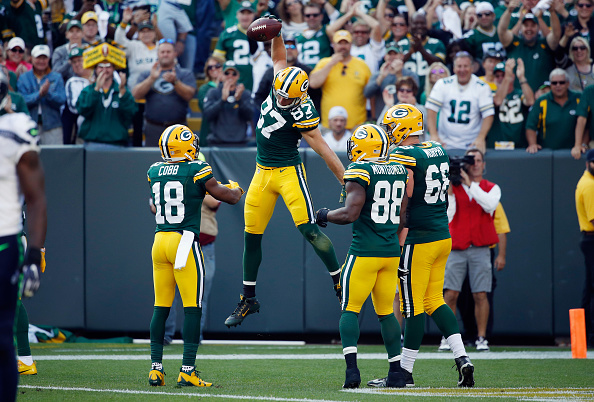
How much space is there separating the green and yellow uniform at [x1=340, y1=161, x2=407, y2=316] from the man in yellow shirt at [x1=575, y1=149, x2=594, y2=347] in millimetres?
4408

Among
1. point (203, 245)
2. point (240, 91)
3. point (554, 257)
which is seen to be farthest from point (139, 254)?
point (554, 257)

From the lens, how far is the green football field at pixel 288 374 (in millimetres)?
5719

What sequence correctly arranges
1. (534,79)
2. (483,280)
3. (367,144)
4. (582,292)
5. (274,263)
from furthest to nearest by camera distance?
(534,79) → (274,263) → (582,292) → (483,280) → (367,144)

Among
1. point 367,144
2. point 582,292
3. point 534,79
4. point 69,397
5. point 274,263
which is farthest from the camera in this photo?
point 534,79

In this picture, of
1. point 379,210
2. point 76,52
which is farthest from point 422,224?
point 76,52

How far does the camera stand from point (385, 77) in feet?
37.7

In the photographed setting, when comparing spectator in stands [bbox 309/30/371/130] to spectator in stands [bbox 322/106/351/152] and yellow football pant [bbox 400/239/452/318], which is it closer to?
spectator in stands [bbox 322/106/351/152]

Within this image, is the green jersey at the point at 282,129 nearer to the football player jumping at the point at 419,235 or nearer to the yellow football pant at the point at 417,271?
the football player jumping at the point at 419,235

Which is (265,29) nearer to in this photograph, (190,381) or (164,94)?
(190,381)

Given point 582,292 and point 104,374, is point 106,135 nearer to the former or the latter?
point 104,374

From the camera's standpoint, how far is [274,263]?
11367mm

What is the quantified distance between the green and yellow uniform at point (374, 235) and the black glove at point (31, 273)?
2654 mm

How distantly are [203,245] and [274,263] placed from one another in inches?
51.0

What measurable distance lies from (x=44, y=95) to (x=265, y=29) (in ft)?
18.8
